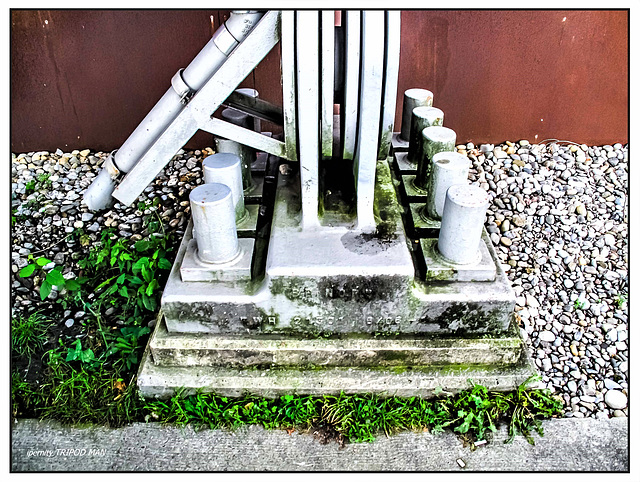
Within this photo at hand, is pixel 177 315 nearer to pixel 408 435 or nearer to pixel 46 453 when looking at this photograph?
pixel 46 453

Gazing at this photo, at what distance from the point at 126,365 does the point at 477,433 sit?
1.71m

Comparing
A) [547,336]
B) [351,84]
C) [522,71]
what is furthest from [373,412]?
[522,71]

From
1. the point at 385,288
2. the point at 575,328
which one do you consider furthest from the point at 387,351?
the point at 575,328

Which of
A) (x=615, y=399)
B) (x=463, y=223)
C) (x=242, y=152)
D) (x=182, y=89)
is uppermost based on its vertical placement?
(x=182, y=89)

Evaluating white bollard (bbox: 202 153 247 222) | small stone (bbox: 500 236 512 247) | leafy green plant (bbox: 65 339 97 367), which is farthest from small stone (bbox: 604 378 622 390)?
leafy green plant (bbox: 65 339 97 367)

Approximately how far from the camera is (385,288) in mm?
2426

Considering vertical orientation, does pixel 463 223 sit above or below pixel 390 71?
below

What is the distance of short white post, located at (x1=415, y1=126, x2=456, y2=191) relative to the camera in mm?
2898

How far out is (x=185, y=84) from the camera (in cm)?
262

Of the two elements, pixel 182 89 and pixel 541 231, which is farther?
pixel 541 231

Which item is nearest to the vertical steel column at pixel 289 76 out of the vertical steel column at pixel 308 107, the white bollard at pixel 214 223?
the vertical steel column at pixel 308 107

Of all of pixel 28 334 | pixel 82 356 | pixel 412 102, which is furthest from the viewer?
pixel 412 102

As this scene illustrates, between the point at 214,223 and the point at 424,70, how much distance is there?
239cm

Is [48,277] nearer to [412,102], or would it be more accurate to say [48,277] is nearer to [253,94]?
[253,94]
